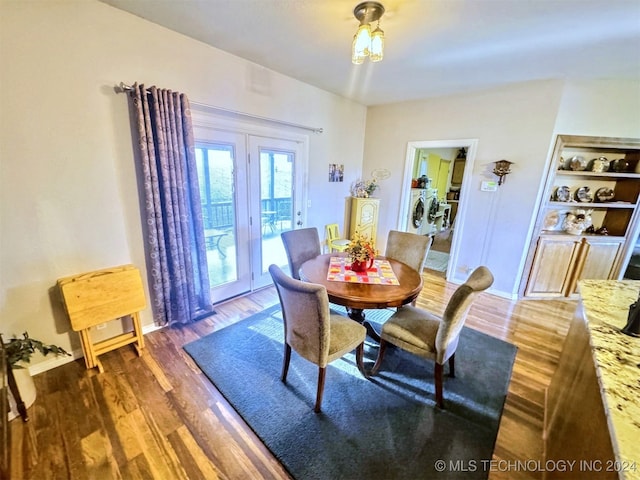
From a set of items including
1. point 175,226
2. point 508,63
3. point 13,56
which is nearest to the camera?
point 13,56

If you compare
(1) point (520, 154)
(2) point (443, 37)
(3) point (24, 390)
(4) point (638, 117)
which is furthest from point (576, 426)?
(4) point (638, 117)

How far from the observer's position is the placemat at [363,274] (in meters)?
2.07

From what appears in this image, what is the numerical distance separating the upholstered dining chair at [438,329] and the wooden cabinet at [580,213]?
2.37m

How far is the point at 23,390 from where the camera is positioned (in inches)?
64.7

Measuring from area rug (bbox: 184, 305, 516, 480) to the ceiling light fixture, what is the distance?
2.33 meters

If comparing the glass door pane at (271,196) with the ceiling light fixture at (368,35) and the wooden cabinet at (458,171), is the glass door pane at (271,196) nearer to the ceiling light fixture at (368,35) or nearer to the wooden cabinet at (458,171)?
the ceiling light fixture at (368,35)

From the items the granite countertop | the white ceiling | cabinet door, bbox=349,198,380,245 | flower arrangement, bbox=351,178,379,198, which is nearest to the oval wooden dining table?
the granite countertop

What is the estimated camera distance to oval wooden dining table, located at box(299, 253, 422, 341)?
1782 millimetres

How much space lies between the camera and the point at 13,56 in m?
1.60

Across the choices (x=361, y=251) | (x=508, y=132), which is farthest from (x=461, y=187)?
(x=361, y=251)

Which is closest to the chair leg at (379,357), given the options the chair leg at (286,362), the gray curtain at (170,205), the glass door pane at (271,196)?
the chair leg at (286,362)

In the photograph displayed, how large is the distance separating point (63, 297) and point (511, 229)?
4.65 m

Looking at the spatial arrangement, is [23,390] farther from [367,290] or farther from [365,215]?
[365,215]

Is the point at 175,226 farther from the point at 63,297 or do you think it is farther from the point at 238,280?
the point at 238,280
